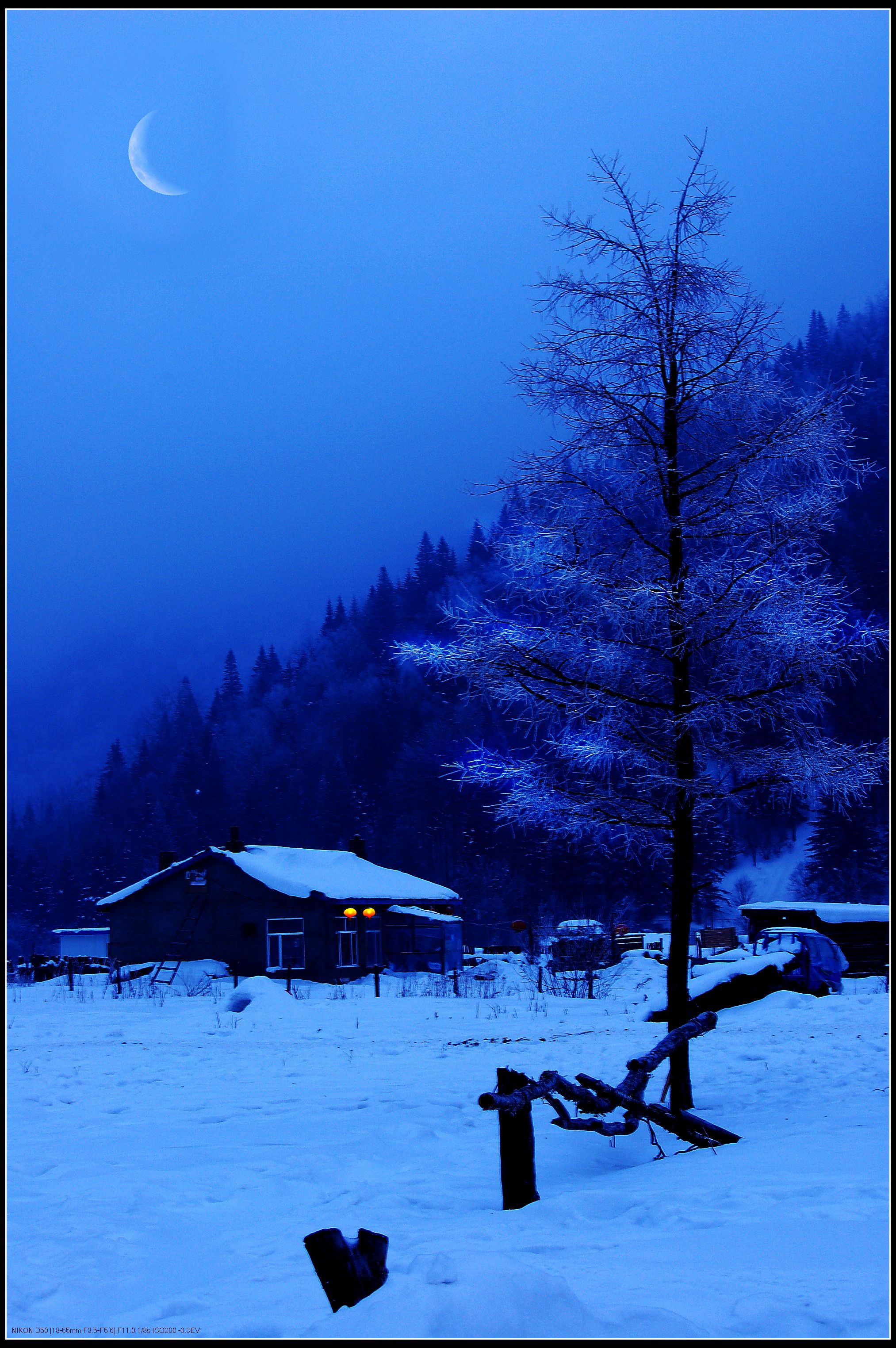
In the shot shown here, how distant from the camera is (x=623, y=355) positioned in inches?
396

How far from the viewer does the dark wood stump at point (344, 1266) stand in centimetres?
369

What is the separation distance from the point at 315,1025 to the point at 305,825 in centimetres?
9104

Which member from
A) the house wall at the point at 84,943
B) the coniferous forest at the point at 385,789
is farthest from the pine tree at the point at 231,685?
the house wall at the point at 84,943

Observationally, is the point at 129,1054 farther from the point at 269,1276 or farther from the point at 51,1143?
the point at 269,1276

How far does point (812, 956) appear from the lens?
26719 millimetres

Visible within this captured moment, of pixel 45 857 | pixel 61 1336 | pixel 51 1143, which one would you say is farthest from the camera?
pixel 45 857

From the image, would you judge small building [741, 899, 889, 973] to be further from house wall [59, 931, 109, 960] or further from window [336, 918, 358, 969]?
house wall [59, 931, 109, 960]

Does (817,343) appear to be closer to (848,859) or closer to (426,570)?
(426,570)

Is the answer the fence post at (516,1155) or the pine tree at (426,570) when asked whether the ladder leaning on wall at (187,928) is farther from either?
the pine tree at (426,570)

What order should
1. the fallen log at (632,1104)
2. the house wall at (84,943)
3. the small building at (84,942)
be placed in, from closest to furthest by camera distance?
the fallen log at (632,1104), the small building at (84,942), the house wall at (84,943)

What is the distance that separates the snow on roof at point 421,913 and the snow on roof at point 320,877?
0.37 metres

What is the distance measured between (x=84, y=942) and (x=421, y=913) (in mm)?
51268

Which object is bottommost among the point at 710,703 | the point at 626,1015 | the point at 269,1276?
the point at 626,1015

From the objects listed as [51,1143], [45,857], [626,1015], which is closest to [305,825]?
[45,857]
